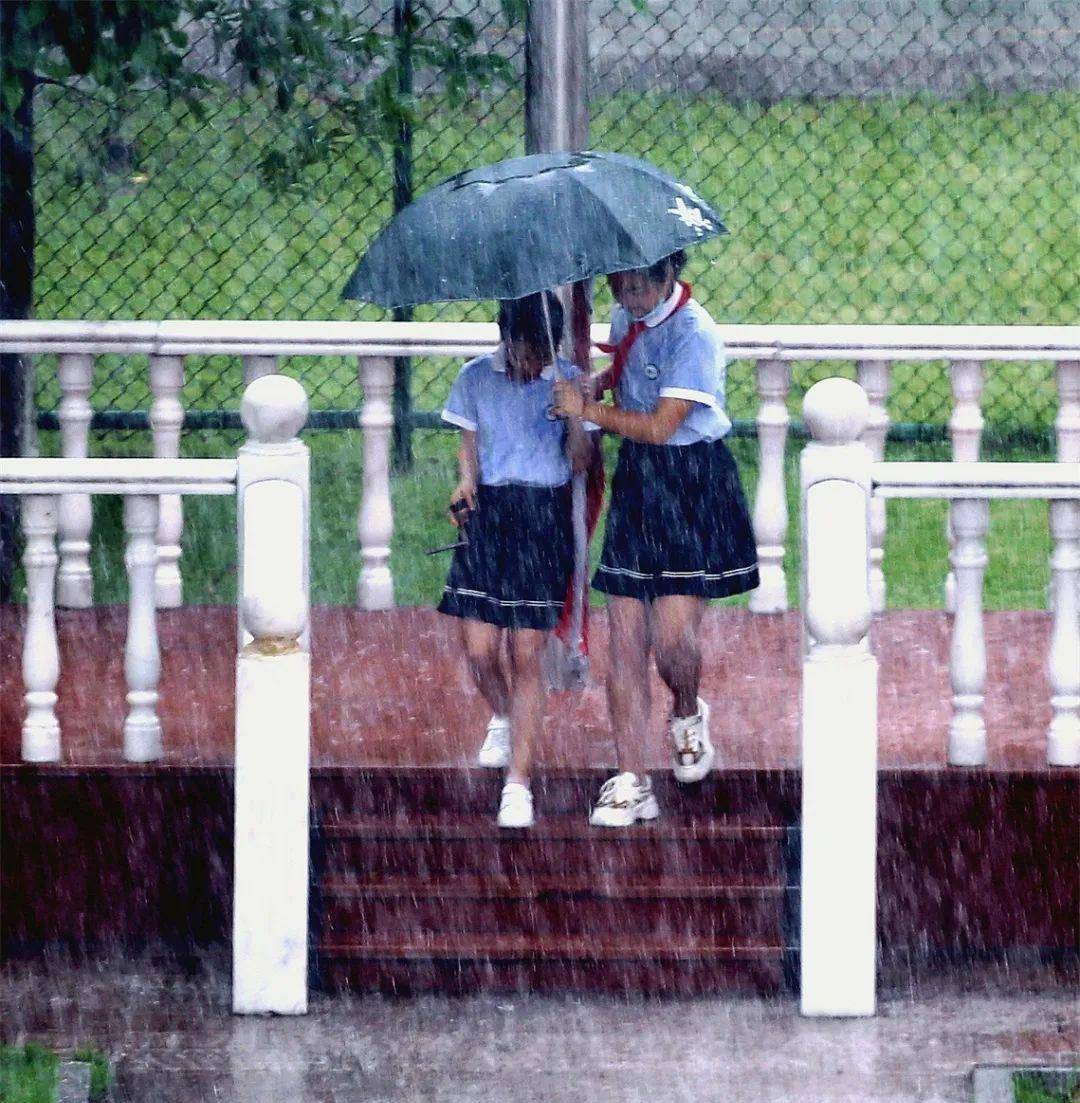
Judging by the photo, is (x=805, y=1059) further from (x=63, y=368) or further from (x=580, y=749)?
(x=63, y=368)

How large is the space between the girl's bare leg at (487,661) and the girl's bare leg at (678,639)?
0.38 m

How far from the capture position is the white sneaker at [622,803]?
5309 mm

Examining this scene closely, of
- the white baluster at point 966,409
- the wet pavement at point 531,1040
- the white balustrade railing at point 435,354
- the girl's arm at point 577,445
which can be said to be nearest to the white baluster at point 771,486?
the white balustrade railing at point 435,354

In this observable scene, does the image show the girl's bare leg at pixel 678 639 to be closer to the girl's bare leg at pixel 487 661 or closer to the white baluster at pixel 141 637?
the girl's bare leg at pixel 487 661

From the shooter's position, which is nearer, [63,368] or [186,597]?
[63,368]

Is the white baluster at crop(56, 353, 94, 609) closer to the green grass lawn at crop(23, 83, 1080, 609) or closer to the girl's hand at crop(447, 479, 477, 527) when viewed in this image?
the green grass lawn at crop(23, 83, 1080, 609)

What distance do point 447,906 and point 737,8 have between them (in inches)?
527

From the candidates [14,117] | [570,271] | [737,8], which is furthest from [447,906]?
[737,8]

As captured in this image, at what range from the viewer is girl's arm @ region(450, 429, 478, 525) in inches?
205

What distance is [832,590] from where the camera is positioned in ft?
16.6

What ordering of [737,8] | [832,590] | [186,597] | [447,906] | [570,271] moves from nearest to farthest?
[570,271] → [832,590] → [447,906] → [186,597] → [737,8]

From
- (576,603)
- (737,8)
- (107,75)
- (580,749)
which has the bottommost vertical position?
(580,749)

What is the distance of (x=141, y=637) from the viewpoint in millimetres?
5340

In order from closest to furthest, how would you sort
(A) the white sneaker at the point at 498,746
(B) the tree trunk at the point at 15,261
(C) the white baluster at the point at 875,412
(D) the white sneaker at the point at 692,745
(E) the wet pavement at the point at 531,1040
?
(E) the wet pavement at the point at 531,1040 < (D) the white sneaker at the point at 692,745 < (A) the white sneaker at the point at 498,746 < (C) the white baluster at the point at 875,412 < (B) the tree trunk at the point at 15,261
